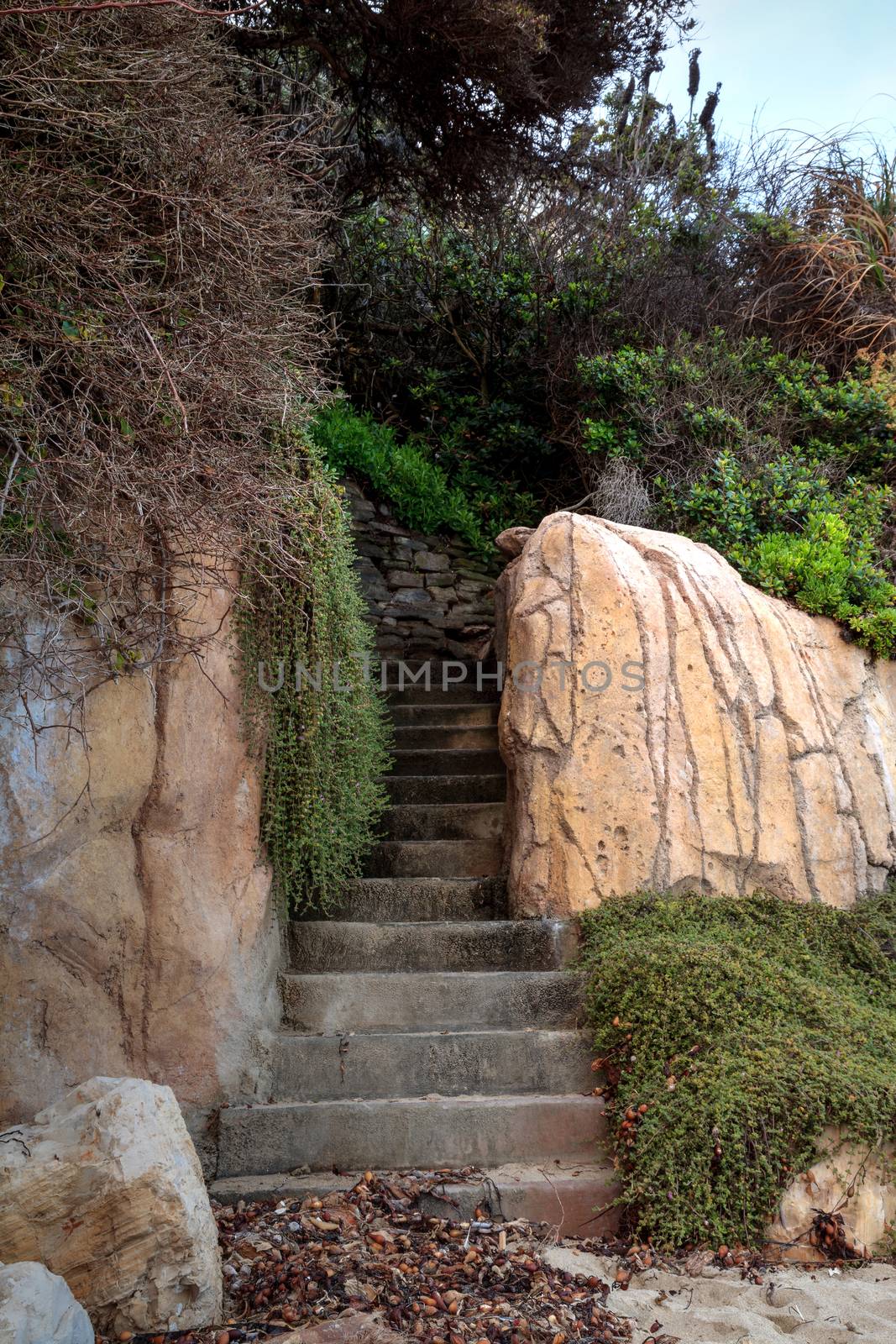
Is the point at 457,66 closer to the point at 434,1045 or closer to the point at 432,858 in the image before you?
the point at 432,858

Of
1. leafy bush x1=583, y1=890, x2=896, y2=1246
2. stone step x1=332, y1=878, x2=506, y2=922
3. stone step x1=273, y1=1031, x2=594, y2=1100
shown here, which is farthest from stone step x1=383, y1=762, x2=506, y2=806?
stone step x1=273, y1=1031, x2=594, y2=1100

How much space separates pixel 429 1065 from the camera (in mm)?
3916

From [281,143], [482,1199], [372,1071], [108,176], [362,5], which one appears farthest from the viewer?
[362,5]

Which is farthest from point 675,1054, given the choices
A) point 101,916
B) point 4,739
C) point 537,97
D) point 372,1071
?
point 537,97

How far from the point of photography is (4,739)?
351cm

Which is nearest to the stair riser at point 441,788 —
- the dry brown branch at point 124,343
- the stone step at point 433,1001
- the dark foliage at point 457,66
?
the stone step at point 433,1001

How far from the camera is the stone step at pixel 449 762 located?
19.1 feet

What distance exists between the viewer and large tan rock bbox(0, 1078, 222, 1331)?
8.79ft

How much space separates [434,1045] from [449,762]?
213 centimetres

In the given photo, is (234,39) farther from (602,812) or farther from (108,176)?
(602,812)

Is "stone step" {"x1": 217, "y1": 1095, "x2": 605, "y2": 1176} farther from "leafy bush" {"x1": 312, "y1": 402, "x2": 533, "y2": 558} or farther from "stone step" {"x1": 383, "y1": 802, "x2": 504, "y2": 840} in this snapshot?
"leafy bush" {"x1": 312, "y1": 402, "x2": 533, "y2": 558}

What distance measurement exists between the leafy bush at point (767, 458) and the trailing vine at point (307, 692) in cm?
242

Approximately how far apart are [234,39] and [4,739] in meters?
4.89

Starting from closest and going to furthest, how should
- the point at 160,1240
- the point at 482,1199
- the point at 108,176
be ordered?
the point at 160,1240, the point at 482,1199, the point at 108,176
